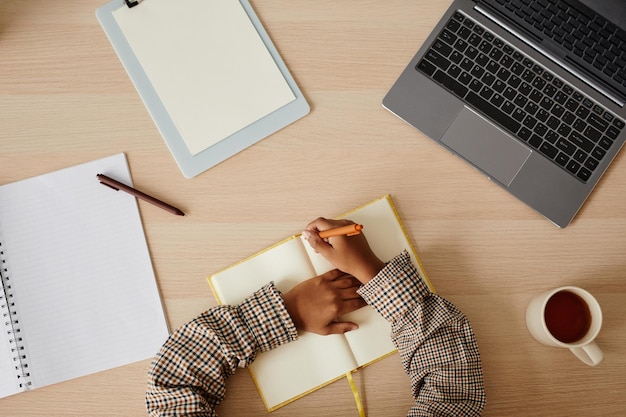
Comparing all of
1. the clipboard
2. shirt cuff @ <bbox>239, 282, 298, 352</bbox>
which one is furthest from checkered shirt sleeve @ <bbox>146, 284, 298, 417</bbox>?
the clipboard

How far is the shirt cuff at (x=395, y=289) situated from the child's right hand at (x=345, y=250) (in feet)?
0.07

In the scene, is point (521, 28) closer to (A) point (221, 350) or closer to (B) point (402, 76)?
(B) point (402, 76)

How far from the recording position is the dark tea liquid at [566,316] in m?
0.77

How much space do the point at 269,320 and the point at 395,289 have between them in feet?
0.62

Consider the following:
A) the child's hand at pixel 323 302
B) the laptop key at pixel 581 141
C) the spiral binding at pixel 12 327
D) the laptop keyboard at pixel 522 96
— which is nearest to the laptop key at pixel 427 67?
the laptop keyboard at pixel 522 96

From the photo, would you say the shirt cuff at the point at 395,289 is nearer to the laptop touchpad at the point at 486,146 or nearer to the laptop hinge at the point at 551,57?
the laptop touchpad at the point at 486,146

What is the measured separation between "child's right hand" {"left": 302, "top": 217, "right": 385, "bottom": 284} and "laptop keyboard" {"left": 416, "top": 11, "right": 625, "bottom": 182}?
29 centimetres

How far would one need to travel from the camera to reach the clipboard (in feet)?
2.70

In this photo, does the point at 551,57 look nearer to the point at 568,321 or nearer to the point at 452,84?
the point at 452,84

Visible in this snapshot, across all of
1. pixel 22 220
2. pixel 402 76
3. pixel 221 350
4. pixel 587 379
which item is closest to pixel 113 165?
pixel 22 220

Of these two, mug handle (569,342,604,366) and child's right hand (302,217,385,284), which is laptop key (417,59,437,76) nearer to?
child's right hand (302,217,385,284)

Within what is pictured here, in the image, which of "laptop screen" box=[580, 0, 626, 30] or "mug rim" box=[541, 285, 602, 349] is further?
"laptop screen" box=[580, 0, 626, 30]

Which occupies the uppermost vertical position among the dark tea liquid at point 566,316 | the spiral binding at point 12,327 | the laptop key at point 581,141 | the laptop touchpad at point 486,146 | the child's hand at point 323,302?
the laptop key at point 581,141

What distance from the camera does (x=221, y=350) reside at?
75cm
